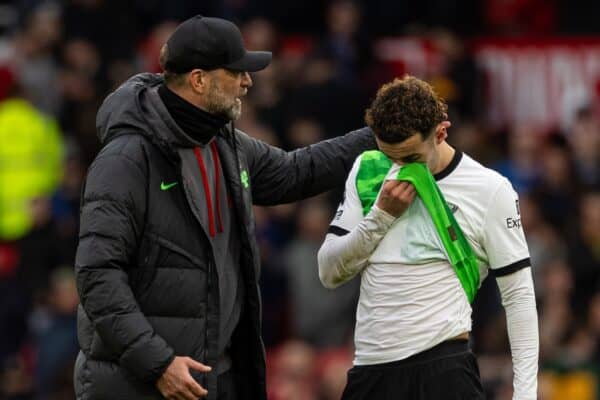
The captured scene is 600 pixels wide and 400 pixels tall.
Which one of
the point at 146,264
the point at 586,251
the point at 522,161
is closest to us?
the point at 146,264

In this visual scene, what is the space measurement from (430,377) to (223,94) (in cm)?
130

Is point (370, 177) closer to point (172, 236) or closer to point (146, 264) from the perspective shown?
point (172, 236)

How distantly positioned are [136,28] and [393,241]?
7.84 m

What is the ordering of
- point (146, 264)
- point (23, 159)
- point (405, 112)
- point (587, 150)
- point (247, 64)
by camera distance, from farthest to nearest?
point (23, 159) < point (587, 150) < point (247, 64) < point (146, 264) < point (405, 112)

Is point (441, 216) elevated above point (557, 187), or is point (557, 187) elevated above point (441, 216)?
point (441, 216)

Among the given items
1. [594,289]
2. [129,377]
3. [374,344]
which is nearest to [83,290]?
[129,377]

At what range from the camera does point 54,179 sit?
1333 cm

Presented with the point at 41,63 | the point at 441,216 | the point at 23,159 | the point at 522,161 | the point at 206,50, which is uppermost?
the point at 206,50

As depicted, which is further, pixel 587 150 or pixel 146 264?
pixel 587 150

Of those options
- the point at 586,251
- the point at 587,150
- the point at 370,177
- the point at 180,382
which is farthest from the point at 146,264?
the point at 587,150

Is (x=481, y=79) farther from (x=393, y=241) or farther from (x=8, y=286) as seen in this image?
(x=393, y=241)

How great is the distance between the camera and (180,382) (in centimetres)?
653

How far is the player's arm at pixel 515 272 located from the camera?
6512 mm

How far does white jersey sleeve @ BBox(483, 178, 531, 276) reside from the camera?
21.4ft
